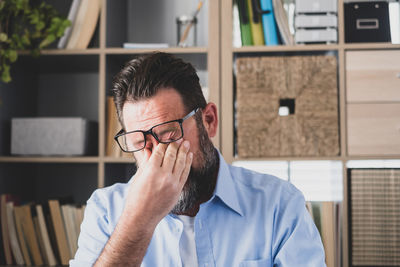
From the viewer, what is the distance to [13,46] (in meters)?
1.75

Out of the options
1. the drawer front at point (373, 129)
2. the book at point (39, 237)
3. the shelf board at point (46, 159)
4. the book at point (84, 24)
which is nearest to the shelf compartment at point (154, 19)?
the book at point (84, 24)

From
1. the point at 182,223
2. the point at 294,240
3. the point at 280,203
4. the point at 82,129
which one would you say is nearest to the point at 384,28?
the point at 280,203

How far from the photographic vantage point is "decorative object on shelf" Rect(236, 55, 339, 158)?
1.67m

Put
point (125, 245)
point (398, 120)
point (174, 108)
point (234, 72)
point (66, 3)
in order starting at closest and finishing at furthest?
point (125, 245)
point (174, 108)
point (398, 120)
point (234, 72)
point (66, 3)

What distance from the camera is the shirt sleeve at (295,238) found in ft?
3.30

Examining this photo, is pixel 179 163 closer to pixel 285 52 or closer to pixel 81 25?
pixel 285 52

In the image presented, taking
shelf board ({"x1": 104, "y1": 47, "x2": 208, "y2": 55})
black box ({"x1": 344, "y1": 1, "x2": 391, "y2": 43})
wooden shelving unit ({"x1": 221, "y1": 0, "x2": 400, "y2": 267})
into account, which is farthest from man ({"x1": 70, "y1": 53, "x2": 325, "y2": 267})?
black box ({"x1": 344, "y1": 1, "x2": 391, "y2": 43})

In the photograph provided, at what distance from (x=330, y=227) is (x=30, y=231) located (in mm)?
1353

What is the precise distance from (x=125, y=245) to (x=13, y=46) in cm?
122

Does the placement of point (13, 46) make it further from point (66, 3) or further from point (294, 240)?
point (294, 240)

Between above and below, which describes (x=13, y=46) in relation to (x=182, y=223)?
above

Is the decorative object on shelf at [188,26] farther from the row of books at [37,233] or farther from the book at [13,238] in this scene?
the book at [13,238]

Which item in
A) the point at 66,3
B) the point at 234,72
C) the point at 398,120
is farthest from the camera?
the point at 66,3

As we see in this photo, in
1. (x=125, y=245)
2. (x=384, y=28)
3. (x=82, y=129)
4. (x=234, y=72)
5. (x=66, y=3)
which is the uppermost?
(x=66, y=3)
